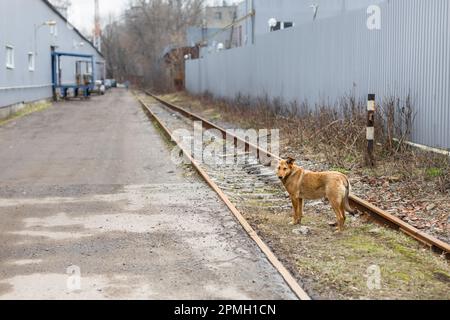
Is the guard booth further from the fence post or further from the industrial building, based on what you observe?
the fence post

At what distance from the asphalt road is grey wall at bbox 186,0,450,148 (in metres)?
3.61

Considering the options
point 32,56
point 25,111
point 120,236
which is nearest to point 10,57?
point 25,111

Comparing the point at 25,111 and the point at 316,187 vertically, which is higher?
the point at 25,111

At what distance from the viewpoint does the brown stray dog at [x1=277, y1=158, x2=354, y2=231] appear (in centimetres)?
662

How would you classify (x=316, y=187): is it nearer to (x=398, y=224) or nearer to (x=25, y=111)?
(x=398, y=224)

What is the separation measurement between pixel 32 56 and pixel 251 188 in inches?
1101

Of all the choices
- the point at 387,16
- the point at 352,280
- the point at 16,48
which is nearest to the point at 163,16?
the point at 16,48

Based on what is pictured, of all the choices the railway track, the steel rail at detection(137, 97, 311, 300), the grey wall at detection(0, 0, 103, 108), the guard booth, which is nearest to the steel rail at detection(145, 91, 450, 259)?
the railway track

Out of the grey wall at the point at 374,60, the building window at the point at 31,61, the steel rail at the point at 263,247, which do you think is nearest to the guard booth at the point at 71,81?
the building window at the point at 31,61

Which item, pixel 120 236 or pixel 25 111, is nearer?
pixel 120 236

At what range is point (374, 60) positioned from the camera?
38.3 feet

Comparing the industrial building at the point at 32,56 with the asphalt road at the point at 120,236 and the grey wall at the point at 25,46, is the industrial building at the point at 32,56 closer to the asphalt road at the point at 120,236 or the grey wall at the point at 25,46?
the grey wall at the point at 25,46

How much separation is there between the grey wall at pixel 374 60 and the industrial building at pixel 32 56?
12.0 metres

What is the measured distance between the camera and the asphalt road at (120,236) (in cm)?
493
